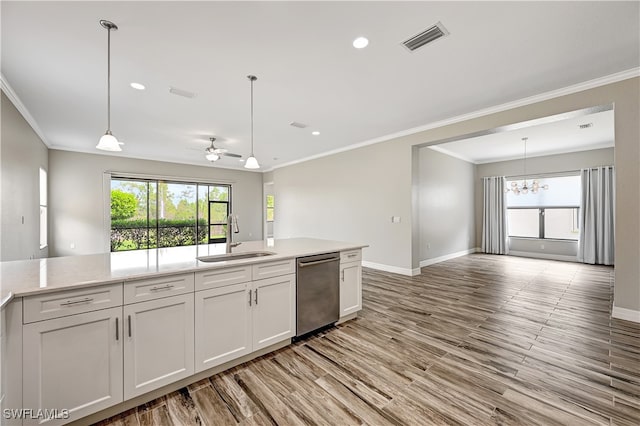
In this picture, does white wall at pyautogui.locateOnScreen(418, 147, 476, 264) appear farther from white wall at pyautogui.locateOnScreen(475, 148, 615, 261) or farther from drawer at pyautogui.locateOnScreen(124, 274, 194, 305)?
drawer at pyautogui.locateOnScreen(124, 274, 194, 305)

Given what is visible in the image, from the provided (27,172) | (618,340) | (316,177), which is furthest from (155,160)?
(618,340)

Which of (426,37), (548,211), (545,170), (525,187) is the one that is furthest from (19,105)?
(548,211)

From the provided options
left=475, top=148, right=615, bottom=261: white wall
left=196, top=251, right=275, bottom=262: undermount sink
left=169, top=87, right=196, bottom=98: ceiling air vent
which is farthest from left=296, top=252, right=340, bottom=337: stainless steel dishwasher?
left=475, top=148, right=615, bottom=261: white wall

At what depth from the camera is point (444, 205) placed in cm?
701

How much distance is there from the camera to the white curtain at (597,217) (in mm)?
6250

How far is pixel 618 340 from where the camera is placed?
264 cm

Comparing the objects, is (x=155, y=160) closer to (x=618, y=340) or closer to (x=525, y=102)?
(x=525, y=102)

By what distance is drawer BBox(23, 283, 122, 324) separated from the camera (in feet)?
4.60

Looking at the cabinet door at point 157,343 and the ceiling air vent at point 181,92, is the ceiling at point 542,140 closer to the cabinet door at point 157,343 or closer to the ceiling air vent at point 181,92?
the ceiling air vent at point 181,92

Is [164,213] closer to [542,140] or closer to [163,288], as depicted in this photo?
[163,288]

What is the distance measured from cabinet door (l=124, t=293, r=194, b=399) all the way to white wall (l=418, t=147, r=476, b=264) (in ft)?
18.1

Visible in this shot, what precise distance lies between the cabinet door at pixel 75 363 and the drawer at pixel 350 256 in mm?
2054

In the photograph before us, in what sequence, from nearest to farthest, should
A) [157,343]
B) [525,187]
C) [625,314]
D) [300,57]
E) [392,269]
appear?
1. [157,343]
2. [300,57]
3. [625,314]
4. [392,269]
5. [525,187]

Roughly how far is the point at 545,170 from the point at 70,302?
9709 mm
